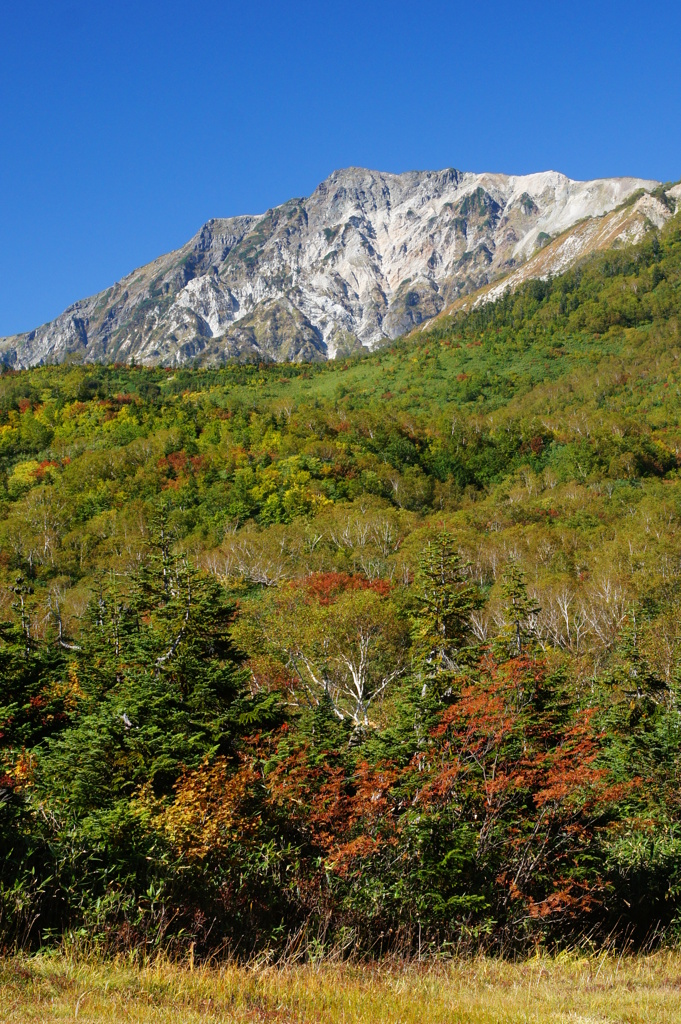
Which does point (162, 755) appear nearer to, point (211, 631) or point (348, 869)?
point (348, 869)

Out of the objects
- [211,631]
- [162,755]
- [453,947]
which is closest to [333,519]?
[211,631]

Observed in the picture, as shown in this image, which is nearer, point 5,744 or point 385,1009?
point 385,1009

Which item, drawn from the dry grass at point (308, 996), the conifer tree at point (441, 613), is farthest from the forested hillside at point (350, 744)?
the dry grass at point (308, 996)

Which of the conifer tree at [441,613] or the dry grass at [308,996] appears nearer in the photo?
the dry grass at [308,996]

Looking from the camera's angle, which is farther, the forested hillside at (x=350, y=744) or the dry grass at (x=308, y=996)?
the forested hillside at (x=350, y=744)

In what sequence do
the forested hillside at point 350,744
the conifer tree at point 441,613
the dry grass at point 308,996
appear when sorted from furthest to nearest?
the conifer tree at point 441,613 < the forested hillside at point 350,744 < the dry grass at point 308,996

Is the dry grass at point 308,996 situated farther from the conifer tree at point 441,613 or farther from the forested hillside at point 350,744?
the conifer tree at point 441,613

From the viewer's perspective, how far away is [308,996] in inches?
298

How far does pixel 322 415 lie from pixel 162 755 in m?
125

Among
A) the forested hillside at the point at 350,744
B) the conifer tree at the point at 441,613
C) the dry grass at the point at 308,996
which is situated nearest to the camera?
the dry grass at the point at 308,996

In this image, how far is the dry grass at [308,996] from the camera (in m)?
6.85

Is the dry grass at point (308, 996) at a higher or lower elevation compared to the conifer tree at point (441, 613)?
lower

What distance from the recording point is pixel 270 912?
11.0 meters

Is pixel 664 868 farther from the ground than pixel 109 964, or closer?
closer
